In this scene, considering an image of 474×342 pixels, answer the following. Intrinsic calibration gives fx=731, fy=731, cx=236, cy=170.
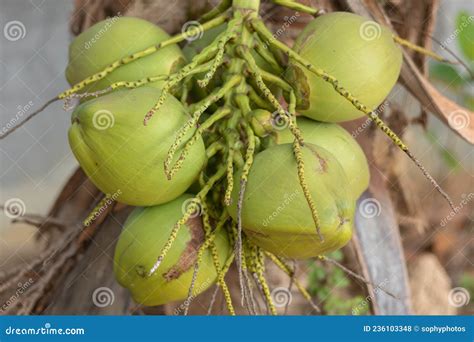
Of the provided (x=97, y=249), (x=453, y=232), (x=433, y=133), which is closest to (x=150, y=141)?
(x=97, y=249)

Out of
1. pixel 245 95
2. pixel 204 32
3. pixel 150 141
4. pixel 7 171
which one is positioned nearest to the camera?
pixel 150 141

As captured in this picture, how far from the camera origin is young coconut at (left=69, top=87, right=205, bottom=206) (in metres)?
1.01

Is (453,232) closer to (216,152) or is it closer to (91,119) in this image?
(216,152)

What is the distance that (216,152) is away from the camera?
1109 millimetres

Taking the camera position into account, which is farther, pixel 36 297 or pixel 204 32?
pixel 36 297

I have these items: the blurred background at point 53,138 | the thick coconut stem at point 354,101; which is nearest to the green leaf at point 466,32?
the blurred background at point 53,138

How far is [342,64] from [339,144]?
0.13 m

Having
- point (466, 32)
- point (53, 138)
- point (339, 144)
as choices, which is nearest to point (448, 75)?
point (466, 32)

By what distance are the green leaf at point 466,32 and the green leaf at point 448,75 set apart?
0.33 ft

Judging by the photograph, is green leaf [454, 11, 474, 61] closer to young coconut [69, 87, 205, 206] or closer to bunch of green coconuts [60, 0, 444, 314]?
bunch of green coconuts [60, 0, 444, 314]

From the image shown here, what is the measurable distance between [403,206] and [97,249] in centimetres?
77

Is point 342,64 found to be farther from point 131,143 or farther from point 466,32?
point 466,32

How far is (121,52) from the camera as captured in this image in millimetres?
1171

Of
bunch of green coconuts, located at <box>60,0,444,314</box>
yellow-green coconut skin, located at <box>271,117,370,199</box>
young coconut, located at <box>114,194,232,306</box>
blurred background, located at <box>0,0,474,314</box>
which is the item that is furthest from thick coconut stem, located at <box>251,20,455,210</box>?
blurred background, located at <box>0,0,474,314</box>
